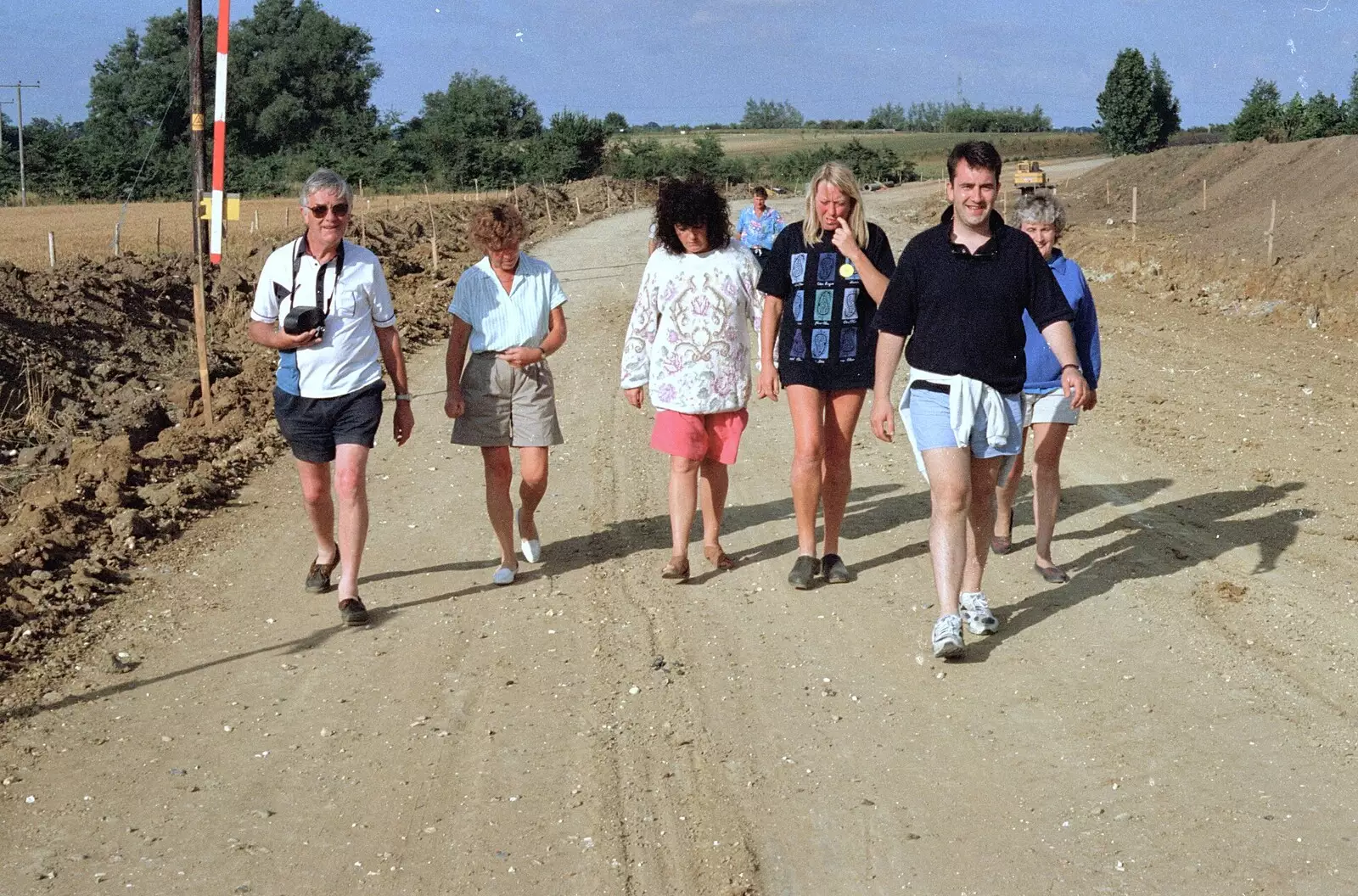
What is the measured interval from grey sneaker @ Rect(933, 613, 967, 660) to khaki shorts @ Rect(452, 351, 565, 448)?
2274 millimetres

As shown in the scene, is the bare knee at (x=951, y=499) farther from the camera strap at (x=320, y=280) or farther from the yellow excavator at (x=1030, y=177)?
the yellow excavator at (x=1030, y=177)

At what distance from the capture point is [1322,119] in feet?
165

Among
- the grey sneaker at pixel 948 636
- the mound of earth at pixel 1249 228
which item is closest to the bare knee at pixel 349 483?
the grey sneaker at pixel 948 636

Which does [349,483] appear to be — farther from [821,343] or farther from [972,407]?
[972,407]

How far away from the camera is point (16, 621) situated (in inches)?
261

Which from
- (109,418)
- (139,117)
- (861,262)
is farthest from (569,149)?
(861,262)

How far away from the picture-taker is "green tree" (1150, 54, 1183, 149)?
80188 millimetres

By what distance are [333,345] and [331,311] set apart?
156 millimetres

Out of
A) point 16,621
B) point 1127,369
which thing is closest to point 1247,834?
point 16,621

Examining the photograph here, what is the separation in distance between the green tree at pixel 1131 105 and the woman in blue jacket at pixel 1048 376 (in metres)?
77.9

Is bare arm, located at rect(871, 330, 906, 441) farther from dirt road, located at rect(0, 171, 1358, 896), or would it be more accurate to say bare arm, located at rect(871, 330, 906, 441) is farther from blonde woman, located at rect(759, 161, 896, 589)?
dirt road, located at rect(0, 171, 1358, 896)

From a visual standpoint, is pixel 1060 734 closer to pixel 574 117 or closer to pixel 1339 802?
pixel 1339 802

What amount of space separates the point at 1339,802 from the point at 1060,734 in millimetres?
960

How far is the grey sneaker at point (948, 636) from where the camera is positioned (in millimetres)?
5805
